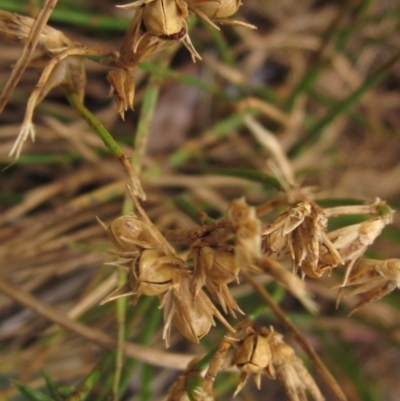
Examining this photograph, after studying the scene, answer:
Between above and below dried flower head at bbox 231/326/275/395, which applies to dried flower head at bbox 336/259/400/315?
above

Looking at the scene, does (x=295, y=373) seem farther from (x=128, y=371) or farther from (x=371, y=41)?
(x=371, y=41)

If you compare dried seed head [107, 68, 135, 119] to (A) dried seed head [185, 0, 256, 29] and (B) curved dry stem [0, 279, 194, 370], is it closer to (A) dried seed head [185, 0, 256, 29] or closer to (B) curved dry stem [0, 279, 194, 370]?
(A) dried seed head [185, 0, 256, 29]

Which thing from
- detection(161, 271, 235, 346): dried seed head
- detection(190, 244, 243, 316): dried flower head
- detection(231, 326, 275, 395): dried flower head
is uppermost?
detection(190, 244, 243, 316): dried flower head

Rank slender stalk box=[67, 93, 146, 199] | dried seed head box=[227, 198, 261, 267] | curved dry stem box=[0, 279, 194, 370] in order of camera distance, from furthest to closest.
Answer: curved dry stem box=[0, 279, 194, 370] < slender stalk box=[67, 93, 146, 199] < dried seed head box=[227, 198, 261, 267]

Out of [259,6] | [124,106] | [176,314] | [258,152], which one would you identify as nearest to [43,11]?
[124,106]

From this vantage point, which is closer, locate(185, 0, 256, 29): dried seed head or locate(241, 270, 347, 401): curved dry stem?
locate(185, 0, 256, 29): dried seed head

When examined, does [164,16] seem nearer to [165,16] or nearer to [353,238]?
[165,16]

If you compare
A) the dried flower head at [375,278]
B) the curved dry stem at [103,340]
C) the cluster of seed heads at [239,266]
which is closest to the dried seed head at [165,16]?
the cluster of seed heads at [239,266]

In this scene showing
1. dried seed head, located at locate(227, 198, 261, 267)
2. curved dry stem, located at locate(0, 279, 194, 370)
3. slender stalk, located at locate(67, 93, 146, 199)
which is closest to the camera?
dried seed head, located at locate(227, 198, 261, 267)

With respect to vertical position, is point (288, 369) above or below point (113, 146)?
below

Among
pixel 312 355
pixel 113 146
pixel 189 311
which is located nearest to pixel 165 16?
pixel 113 146

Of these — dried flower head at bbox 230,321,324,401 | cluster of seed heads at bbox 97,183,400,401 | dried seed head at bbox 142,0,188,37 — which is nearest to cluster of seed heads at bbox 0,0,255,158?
dried seed head at bbox 142,0,188,37
